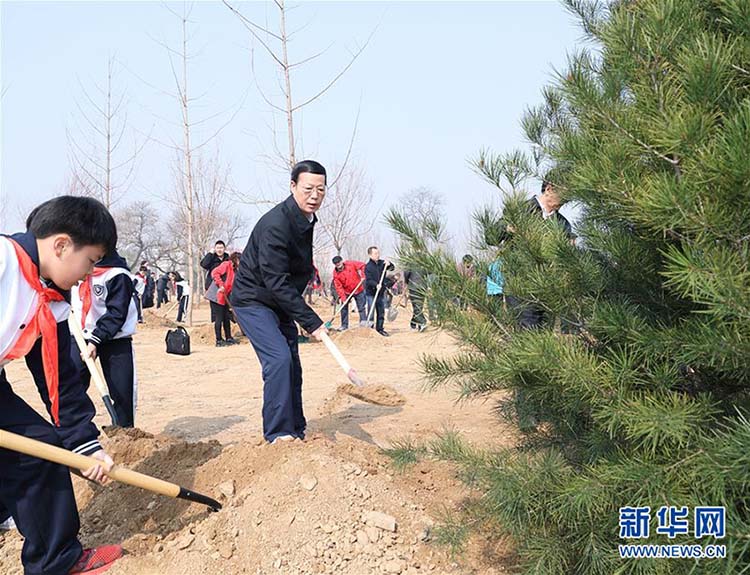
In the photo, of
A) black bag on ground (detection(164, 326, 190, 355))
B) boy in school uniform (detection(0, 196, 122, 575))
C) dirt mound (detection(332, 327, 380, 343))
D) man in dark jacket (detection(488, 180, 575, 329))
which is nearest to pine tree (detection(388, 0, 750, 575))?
man in dark jacket (detection(488, 180, 575, 329))

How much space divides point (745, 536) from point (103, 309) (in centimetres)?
373

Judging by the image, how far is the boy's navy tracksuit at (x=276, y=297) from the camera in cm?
371

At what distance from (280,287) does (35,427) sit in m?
1.48

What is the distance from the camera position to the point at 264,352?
12.5 ft

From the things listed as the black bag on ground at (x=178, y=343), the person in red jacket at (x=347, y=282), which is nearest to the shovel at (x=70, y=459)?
the black bag on ground at (x=178, y=343)

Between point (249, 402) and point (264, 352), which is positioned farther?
point (249, 402)

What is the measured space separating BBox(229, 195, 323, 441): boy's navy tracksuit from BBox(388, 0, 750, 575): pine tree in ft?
4.09

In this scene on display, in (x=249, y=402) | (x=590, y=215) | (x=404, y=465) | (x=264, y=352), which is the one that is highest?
(x=590, y=215)

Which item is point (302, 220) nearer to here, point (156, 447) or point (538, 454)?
point (156, 447)

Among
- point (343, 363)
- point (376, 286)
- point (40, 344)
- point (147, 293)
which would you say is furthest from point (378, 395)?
point (147, 293)

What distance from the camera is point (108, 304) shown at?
4.30m

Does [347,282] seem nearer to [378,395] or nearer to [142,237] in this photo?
[378,395]

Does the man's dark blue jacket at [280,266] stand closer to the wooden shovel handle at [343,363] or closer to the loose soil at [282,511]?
the wooden shovel handle at [343,363]

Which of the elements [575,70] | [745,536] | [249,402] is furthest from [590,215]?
[249,402]
